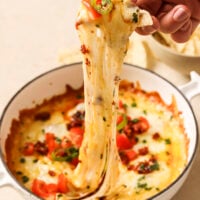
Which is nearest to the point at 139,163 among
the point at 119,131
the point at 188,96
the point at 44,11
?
the point at 119,131

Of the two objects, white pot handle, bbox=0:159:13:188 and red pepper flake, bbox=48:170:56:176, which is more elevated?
red pepper flake, bbox=48:170:56:176

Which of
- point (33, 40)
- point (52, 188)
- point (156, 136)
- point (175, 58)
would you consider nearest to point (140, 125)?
point (156, 136)

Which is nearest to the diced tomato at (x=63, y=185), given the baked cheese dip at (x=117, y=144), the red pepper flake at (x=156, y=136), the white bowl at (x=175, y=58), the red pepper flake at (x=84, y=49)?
the baked cheese dip at (x=117, y=144)

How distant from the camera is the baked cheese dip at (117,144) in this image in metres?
2.15

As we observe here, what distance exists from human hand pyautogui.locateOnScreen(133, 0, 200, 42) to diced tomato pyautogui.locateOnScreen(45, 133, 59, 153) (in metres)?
0.56

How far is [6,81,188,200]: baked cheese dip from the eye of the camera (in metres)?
2.15

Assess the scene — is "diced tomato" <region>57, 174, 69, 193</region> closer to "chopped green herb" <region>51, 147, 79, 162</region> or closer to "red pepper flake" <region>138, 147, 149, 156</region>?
"chopped green herb" <region>51, 147, 79, 162</region>

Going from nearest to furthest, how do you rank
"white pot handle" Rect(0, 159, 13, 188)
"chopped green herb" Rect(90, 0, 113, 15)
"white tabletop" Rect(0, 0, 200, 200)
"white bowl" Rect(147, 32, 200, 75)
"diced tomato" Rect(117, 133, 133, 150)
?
"chopped green herb" Rect(90, 0, 113, 15) → "white pot handle" Rect(0, 159, 13, 188) → "diced tomato" Rect(117, 133, 133, 150) → "white bowl" Rect(147, 32, 200, 75) → "white tabletop" Rect(0, 0, 200, 200)

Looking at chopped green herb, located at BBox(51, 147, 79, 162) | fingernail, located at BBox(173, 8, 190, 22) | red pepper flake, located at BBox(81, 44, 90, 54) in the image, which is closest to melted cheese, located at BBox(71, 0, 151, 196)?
red pepper flake, located at BBox(81, 44, 90, 54)

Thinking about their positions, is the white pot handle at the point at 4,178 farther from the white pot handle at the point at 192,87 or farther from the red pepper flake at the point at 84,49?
the white pot handle at the point at 192,87

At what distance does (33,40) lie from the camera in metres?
2.97

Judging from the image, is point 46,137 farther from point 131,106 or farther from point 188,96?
point 188,96

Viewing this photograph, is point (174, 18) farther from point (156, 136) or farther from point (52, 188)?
point (52, 188)

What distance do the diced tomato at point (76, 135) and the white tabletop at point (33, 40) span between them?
1.28 ft
